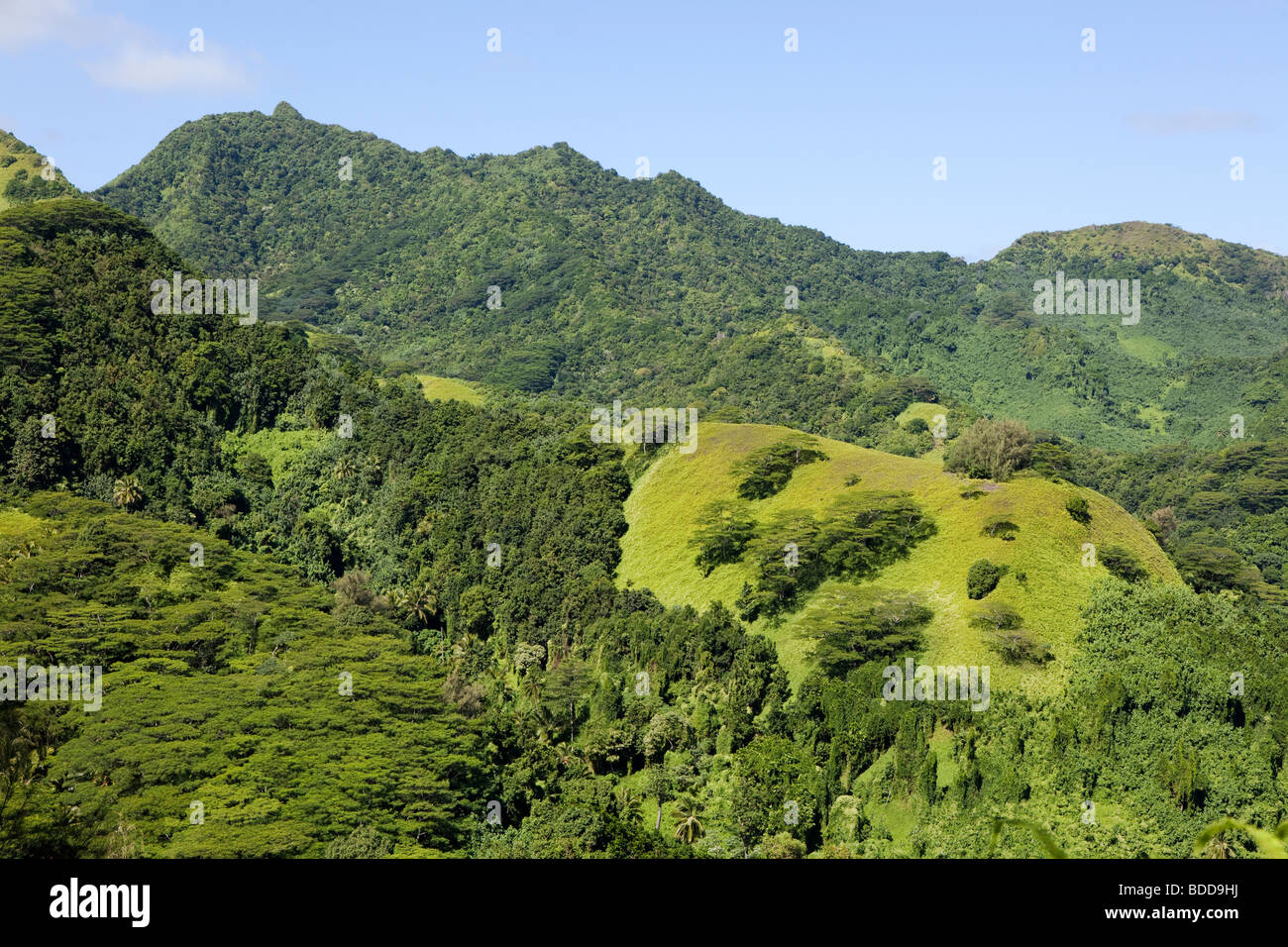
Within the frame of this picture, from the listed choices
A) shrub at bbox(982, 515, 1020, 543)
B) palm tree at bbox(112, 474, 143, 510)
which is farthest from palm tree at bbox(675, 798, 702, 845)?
palm tree at bbox(112, 474, 143, 510)

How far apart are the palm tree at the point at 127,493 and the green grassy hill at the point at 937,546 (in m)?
53.1

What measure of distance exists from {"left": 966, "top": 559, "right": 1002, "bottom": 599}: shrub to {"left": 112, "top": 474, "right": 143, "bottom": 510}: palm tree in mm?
86641

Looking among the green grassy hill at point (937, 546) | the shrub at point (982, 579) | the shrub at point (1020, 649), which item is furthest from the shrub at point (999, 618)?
the shrub at point (982, 579)

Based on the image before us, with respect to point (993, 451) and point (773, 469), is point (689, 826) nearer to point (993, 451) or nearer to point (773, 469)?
point (993, 451)

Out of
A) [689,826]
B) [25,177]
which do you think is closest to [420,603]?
[689,826]

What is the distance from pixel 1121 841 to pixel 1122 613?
66.0ft

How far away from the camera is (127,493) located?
379 feet

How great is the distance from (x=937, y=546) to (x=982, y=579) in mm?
8226

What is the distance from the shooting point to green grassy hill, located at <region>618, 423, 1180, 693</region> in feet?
249

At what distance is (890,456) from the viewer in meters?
108

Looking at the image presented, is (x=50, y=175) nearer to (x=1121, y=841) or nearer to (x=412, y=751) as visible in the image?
(x=412, y=751)

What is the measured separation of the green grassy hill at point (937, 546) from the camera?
76000mm

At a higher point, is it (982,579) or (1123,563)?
(1123,563)

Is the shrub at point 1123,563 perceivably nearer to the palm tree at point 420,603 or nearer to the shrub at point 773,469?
the shrub at point 773,469
